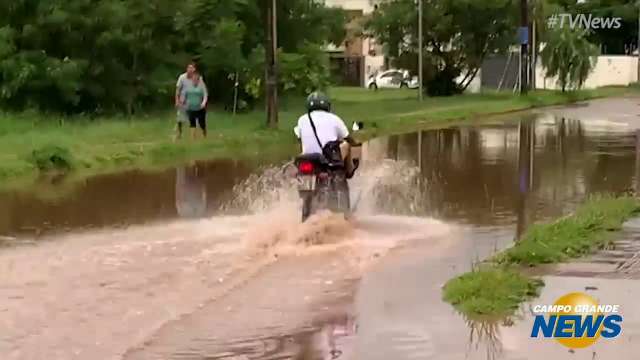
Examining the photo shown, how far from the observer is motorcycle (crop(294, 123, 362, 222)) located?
1148cm

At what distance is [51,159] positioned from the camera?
58.7ft

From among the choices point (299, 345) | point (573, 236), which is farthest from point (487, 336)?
point (573, 236)

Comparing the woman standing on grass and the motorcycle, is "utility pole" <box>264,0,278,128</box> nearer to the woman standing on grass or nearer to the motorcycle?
the woman standing on grass

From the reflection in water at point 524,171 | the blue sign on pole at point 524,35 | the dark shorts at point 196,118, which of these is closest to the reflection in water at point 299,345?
the reflection in water at point 524,171

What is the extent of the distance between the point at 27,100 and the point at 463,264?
802 inches

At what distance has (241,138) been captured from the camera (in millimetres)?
22156

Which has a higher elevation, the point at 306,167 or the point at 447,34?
the point at 447,34

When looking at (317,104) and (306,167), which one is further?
(317,104)

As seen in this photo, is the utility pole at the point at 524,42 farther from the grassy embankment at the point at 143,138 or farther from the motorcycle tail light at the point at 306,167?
the motorcycle tail light at the point at 306,167

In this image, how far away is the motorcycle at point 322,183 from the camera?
37.7 feet

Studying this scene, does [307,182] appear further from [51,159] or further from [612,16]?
[612,16]

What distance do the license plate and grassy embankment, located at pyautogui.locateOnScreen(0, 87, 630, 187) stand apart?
6.52 metres

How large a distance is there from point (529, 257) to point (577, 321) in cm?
210

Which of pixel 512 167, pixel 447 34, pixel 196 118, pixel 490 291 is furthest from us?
pixel 447 34
